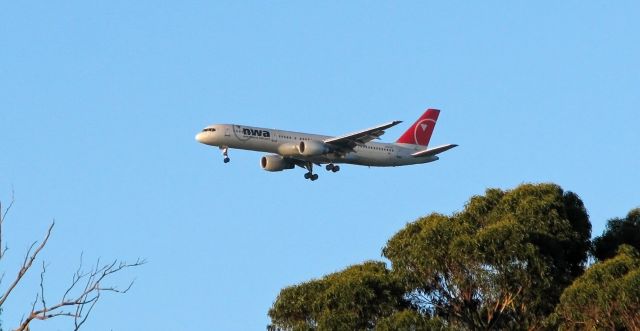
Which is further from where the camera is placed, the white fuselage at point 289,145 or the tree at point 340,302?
the white fuselage at point 289,145

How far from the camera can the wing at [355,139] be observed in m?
73.8

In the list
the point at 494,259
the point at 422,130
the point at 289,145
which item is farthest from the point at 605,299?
the point at 422,130

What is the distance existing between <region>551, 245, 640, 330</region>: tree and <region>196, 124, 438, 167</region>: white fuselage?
3117 centimetres

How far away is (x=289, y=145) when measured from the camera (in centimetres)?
7400

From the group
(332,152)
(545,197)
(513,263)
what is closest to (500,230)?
(513,263)

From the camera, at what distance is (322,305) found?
46.6m

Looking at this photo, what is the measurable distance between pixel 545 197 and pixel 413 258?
6.47m

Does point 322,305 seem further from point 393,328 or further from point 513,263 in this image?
point 513,263

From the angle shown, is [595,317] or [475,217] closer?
[595,317]

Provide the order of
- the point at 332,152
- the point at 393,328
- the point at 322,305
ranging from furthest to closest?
the point at 332,152
the point at 322,305
the point at 393,328

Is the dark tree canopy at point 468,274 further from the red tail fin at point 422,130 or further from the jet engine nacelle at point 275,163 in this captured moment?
the red tail fin at point 422,130

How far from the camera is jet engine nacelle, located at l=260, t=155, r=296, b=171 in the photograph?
252 ft

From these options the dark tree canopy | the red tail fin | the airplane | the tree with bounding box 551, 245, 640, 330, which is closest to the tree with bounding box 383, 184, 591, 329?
the dark tree canopy

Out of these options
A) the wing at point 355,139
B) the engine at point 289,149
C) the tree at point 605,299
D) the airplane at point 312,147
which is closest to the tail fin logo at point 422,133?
the airplane at point 312,147
